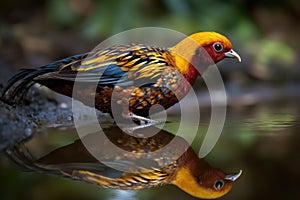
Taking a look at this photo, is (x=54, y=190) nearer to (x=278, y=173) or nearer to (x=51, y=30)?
(x=278, y=173)

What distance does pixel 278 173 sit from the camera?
82.7 inches

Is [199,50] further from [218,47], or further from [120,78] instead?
[120,78]

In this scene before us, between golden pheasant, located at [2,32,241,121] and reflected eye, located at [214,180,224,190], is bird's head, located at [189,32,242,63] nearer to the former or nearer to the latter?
golden pheasant, located at [2,32,241,121]

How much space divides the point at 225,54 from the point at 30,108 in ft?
4.28

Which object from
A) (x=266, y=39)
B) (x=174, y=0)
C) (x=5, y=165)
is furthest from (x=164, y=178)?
(x=266, y=39)

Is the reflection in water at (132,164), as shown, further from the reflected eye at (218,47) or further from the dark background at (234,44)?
the reflected eye at (218,47)

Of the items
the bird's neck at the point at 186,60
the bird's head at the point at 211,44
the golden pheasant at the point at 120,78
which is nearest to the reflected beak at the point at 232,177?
the golden pheasant at the point at 120,78

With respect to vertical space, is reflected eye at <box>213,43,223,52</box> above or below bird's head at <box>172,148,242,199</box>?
above

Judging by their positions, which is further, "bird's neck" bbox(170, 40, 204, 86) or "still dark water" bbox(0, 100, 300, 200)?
"bird's neck" bbox(170, 40, 204, 86)

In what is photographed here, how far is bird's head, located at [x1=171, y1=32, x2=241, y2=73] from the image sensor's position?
3.44m

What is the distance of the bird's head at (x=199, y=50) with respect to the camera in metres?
3.44

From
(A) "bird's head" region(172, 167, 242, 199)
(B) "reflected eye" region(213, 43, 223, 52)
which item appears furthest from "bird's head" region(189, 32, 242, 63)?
(A) "bird's head" region(172, 167, 242, 199)

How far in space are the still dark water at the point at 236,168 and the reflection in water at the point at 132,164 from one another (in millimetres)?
55

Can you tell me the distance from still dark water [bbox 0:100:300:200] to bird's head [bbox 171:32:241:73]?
389mm
